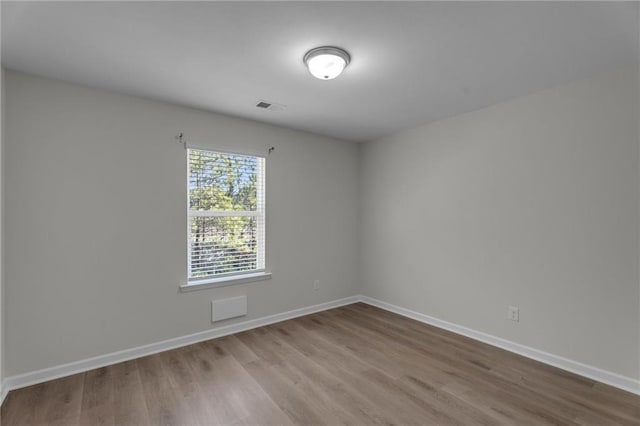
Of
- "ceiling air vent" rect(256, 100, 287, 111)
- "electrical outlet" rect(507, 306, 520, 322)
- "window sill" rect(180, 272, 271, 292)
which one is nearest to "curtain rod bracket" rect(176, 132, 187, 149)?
"ceiling air vent" rect(256, 100, 287, 111)

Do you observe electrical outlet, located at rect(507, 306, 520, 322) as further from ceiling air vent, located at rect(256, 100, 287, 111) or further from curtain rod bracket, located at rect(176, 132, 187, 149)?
curtain rod bracket, located at rect(176, 132, 187, 149)

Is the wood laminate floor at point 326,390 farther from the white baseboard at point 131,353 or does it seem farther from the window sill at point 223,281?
the window sill at point 223,281

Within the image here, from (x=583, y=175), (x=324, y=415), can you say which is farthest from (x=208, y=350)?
(x=583, y=175)

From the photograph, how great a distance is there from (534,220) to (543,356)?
1.22m

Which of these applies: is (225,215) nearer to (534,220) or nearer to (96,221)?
(96,221)

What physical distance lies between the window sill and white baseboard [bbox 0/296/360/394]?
47 cm

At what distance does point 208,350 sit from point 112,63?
2598 mm

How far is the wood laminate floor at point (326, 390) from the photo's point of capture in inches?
79.9

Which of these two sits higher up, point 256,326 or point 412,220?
point 412,220

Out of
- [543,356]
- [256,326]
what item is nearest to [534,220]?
[543,356]

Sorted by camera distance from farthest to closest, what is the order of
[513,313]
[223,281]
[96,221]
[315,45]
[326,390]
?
1. [223,281]
2. [513,313]
3. [96,221]
4. [326,390]
5. [315,45]

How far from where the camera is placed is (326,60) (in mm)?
2143

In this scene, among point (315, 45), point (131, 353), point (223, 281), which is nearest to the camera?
point (315, 45)

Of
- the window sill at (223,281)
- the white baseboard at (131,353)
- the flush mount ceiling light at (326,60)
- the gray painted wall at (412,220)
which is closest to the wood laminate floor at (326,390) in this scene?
the white baseboard at (131,353)
